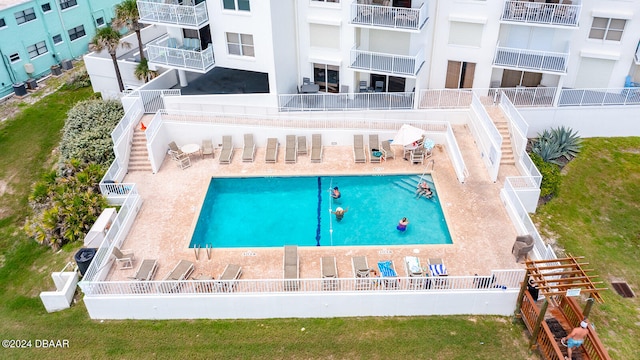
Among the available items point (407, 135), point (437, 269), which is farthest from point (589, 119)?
point (437, 269)

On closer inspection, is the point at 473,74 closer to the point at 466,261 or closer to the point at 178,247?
the point at 466,261

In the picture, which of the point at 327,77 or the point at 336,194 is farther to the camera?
the point at 327,77

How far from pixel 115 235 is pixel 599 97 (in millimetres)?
27277

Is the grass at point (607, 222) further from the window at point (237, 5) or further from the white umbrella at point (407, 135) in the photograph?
the window at point (237, 5)

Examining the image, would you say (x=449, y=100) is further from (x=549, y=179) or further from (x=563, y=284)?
(x=563, y=284)

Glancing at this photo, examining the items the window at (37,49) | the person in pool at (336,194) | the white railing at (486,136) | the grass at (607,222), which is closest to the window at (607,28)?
the grass at (607,222)

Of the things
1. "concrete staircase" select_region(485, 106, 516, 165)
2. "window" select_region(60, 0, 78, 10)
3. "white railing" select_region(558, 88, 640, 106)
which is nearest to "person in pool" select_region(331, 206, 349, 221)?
"concrete staircase" select_region(485, 106, 516, 165)

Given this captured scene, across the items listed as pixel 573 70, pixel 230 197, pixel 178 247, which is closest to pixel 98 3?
pixel 230 197

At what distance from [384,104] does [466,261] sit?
11943mm

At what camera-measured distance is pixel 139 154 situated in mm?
26203

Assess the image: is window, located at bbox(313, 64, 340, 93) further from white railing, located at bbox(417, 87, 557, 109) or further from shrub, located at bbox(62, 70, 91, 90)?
shrub, located at bbox(62, 70, 91, 90)

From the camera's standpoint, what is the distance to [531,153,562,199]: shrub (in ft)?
77.8

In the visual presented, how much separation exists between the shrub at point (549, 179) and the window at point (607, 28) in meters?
8.45

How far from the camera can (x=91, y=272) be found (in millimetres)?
18391
